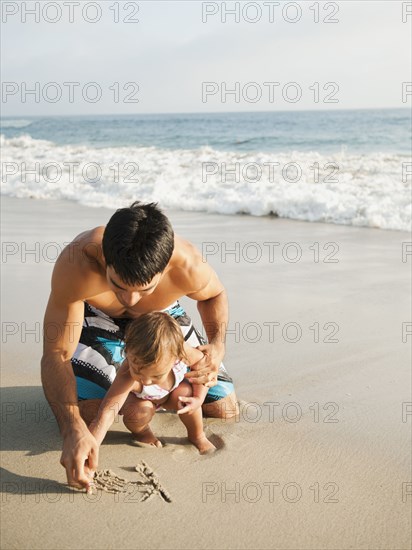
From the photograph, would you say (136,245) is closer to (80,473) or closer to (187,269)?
(187,269)

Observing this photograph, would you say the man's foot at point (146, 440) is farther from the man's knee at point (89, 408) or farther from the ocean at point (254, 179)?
the ocean at point (254, 179)

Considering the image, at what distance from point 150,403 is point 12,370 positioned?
115 cm

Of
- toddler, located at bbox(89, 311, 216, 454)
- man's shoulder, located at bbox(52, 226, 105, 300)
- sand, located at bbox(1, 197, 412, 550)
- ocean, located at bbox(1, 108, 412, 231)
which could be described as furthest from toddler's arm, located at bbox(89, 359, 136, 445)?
ocean, located at bbox(1, 108, 412, 231)

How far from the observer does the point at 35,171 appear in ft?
44.8

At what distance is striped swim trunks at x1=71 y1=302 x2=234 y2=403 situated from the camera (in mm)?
3051

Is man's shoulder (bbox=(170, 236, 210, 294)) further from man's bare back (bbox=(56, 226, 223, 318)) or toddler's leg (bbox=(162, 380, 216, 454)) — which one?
toddler's leg (bbox=(162, 380, 216, 454))

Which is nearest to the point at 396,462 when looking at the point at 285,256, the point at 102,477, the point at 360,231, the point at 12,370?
the point at 102,477

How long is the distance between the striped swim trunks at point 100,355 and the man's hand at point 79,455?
522 mm

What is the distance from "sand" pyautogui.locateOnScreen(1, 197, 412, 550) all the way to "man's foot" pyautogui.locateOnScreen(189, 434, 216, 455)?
39 millimetres

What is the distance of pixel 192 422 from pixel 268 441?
0.37m

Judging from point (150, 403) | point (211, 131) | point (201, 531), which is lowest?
point (201, 531)

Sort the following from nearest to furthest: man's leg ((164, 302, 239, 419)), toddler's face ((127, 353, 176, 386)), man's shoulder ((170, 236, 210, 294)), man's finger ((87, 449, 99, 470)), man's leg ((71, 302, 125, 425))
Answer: man's finger ((87, 449, 99, 470)), toddler's face ((127, 353, 176, 386)), man's shoulder ((170, 236, 210, 294)), man's leg ((71, 302, 125, 425)), man's leg ((164, 302, 239, 419))

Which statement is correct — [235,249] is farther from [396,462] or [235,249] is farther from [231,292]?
[396,462]

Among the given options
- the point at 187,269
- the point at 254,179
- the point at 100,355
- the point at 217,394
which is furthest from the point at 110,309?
→ the point at 254,179
